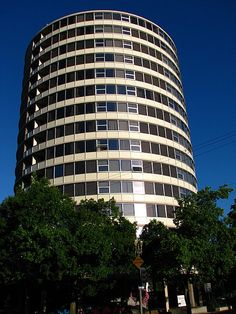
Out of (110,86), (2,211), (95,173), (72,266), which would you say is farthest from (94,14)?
(72,266)

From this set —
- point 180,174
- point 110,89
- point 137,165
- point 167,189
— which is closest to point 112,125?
point 110,89

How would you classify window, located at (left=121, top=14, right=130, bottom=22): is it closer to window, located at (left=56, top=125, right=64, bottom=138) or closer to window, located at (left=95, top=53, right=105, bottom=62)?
window, located at (left=95, top=53, right=105, bottom=62)

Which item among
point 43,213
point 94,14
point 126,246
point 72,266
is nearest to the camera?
point 72,266

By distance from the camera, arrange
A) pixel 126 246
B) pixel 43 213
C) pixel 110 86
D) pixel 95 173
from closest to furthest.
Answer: pixel 43 213 < pixel 126 246 < pixel 95 173 < pixel 110 86

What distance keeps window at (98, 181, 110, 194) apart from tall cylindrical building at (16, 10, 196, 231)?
0.34ft

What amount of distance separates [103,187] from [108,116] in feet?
27.3

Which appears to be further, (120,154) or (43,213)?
(120,154)

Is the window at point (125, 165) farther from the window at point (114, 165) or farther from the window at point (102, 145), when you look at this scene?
the window at point (102, 145)

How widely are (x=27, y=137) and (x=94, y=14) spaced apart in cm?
1773

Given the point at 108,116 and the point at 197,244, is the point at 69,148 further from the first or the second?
the point at 197,244

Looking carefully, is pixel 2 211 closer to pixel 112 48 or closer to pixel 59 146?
pixel 59 146

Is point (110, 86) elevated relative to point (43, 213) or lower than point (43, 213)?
elevated

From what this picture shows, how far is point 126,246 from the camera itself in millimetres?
30766

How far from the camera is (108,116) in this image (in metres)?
46.8
